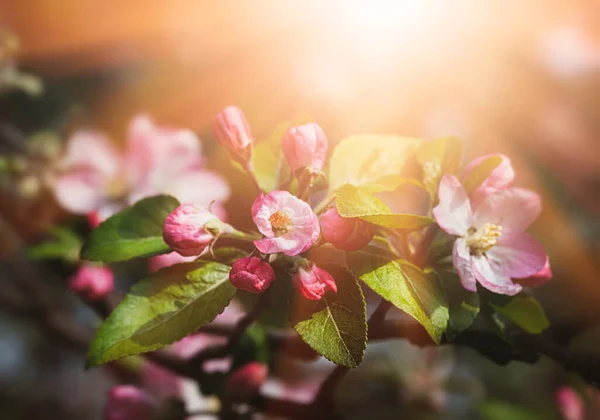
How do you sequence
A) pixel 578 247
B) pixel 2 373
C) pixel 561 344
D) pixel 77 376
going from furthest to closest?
pixel 77 376 < pixel 2 373 < pixel 578 247 < pixel 561 344

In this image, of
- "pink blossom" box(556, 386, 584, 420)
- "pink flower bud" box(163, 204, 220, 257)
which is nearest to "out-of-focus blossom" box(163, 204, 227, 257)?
"pink flower bud" box(163, 204, 220, 257)

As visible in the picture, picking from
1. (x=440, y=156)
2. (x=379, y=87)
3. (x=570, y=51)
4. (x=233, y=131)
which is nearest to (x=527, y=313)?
(x=440, y=156)

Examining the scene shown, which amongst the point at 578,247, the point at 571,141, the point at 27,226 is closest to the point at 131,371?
the point at 27,226

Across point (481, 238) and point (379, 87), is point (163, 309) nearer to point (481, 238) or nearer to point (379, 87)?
point (481, 238)

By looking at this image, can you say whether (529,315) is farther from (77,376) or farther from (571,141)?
(77,376)

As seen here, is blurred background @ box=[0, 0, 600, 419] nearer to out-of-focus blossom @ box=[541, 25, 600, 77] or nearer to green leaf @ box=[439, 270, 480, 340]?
out-of-focus blossom @ box=[541, 25, 600, 77]

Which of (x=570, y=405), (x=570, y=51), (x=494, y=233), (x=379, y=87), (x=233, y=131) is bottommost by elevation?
(x=570, y=405)
